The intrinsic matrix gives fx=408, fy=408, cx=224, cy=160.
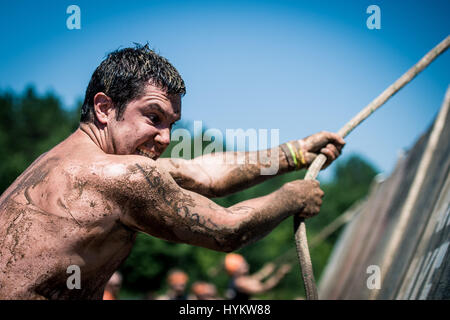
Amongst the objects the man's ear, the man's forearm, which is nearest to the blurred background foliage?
the man's forearm

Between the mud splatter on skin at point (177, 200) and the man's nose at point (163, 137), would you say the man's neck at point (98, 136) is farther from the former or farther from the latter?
the mud splatter on skin at point (177, 200)

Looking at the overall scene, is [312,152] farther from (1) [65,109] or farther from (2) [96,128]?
(1) [65,109]

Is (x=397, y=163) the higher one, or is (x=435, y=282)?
(x=435, y=282)

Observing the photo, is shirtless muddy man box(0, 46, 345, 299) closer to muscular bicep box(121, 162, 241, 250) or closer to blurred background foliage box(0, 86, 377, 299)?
muscular bicep box(121, 162, 241, 250)

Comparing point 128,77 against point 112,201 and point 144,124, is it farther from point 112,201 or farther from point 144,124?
point 112,201

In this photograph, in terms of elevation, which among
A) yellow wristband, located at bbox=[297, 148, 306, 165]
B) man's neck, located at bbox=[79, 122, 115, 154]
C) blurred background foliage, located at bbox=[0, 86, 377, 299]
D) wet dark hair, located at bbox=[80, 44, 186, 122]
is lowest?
blurred background foliage, located at bbox=[0, 86, 377, 299]

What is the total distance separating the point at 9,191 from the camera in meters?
2.39

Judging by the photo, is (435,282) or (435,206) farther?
(435,206)

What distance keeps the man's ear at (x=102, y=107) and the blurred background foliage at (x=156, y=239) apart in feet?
29.8

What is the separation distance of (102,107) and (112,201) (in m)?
0.78

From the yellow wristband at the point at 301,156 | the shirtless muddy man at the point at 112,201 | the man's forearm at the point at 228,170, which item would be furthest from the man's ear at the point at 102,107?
the yellow wristband at the point at 301,156

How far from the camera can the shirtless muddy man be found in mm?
2096

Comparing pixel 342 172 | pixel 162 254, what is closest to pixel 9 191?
pixel 162 254
